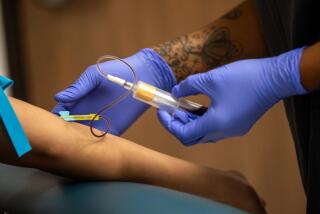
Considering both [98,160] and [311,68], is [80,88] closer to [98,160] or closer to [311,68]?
[98,160]

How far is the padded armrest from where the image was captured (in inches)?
22.8

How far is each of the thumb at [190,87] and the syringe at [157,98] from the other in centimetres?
2

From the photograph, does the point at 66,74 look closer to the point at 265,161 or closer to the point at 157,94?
the point at 265,161

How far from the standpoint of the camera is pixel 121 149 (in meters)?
0.75

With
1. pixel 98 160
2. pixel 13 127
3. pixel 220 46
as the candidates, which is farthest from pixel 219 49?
pixel 13 127

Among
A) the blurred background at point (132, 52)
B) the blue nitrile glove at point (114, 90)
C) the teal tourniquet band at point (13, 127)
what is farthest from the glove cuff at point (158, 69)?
the blurred background at point (132, 52)

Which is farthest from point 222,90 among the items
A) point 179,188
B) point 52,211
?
point 52,211

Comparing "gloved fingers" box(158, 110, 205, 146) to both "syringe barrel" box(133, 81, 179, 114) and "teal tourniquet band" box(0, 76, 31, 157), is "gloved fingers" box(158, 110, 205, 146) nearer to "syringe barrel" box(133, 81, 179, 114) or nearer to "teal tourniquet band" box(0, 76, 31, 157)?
"syringe barrel" box(133, 81, 179, 114)

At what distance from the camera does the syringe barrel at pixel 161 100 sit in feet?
2.53

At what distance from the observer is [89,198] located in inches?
24.3

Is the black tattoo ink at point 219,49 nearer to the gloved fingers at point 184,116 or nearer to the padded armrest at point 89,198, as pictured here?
the gloved fingers at point 184,116

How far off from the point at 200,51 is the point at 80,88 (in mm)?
308

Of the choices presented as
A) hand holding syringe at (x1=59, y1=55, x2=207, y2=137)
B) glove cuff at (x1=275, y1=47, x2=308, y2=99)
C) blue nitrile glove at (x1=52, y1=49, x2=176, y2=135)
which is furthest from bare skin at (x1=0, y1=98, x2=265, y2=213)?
glove cuff at (x1=275, y1=47, x2=308, y2=99)

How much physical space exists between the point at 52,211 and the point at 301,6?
535 mm
